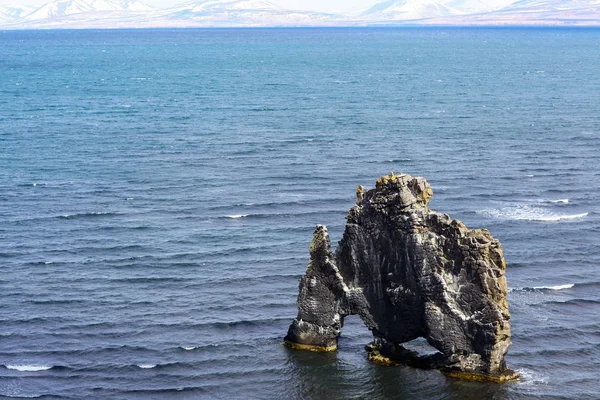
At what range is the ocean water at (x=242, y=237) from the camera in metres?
52.6

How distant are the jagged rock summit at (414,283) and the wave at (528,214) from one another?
33.6 metres

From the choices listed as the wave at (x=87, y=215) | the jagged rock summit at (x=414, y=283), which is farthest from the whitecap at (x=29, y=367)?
the wave at (x=87, y=215)

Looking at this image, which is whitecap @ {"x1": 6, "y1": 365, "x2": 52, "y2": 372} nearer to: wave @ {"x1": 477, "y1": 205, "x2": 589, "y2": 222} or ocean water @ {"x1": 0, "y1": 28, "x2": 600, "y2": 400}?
ocean water @ {"x1": 0, "y1": 28, "x2": 600, "y2": 400}

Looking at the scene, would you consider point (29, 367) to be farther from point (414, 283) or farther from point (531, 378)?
point (531, 378)

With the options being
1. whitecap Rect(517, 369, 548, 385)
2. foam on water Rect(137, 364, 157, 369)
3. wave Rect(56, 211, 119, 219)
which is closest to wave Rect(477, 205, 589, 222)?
whitecap Rect(517, 369, 548, 385)

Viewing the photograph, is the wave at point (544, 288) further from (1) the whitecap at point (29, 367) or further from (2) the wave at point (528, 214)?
(1) the whitecap at point (29, 367)

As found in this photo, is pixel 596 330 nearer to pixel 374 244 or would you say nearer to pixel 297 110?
pixel 374 244

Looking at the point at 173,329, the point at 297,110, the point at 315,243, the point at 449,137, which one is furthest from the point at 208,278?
the point at 297,110

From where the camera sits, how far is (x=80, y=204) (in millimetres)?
90625

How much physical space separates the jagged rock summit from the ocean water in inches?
68.2

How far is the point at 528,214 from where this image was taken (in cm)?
8462

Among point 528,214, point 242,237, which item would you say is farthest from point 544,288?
point 242,237

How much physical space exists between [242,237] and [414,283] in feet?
101

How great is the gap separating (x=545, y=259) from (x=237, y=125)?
3056 inches
